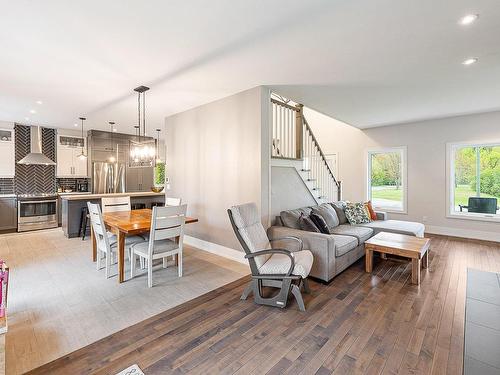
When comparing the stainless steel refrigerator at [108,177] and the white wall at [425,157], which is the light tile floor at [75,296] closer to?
the stainless steel refrigerator at [108,177]

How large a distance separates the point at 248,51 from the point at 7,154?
7.09m

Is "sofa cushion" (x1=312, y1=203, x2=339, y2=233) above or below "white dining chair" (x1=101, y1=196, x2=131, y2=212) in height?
below

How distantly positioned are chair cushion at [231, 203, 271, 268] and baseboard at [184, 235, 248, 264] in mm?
914

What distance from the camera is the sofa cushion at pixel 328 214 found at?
4.48 meters

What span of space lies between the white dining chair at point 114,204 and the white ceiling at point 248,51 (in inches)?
71.8

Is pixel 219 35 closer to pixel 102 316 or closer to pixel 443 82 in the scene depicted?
pixel 102 316

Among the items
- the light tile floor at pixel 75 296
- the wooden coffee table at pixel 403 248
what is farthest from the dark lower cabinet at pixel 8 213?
the wooden coffee table at pixel 403 248

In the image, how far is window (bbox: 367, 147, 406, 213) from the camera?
6.64 meters

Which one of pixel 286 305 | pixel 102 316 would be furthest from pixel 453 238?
pixel 102 316

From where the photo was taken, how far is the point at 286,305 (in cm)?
270

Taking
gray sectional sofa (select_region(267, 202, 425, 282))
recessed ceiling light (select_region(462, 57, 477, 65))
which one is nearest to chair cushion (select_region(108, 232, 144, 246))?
gray sectional sofa (select_region(267, 202, 425, 282))

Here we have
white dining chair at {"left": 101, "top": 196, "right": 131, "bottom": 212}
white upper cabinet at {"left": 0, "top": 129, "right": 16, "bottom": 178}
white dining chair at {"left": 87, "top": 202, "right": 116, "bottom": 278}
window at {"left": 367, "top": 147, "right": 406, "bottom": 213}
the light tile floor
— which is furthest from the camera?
window at {"left": 367, "top": 147, "right": 406, "bottom": 213}

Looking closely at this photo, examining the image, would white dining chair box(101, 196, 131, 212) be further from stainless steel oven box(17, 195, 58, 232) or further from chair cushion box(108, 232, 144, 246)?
stainless steel oven box(17, 195, 58, 232)

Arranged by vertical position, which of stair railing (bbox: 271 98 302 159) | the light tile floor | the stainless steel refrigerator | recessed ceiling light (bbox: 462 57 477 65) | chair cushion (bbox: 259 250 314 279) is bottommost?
the light tile floor
